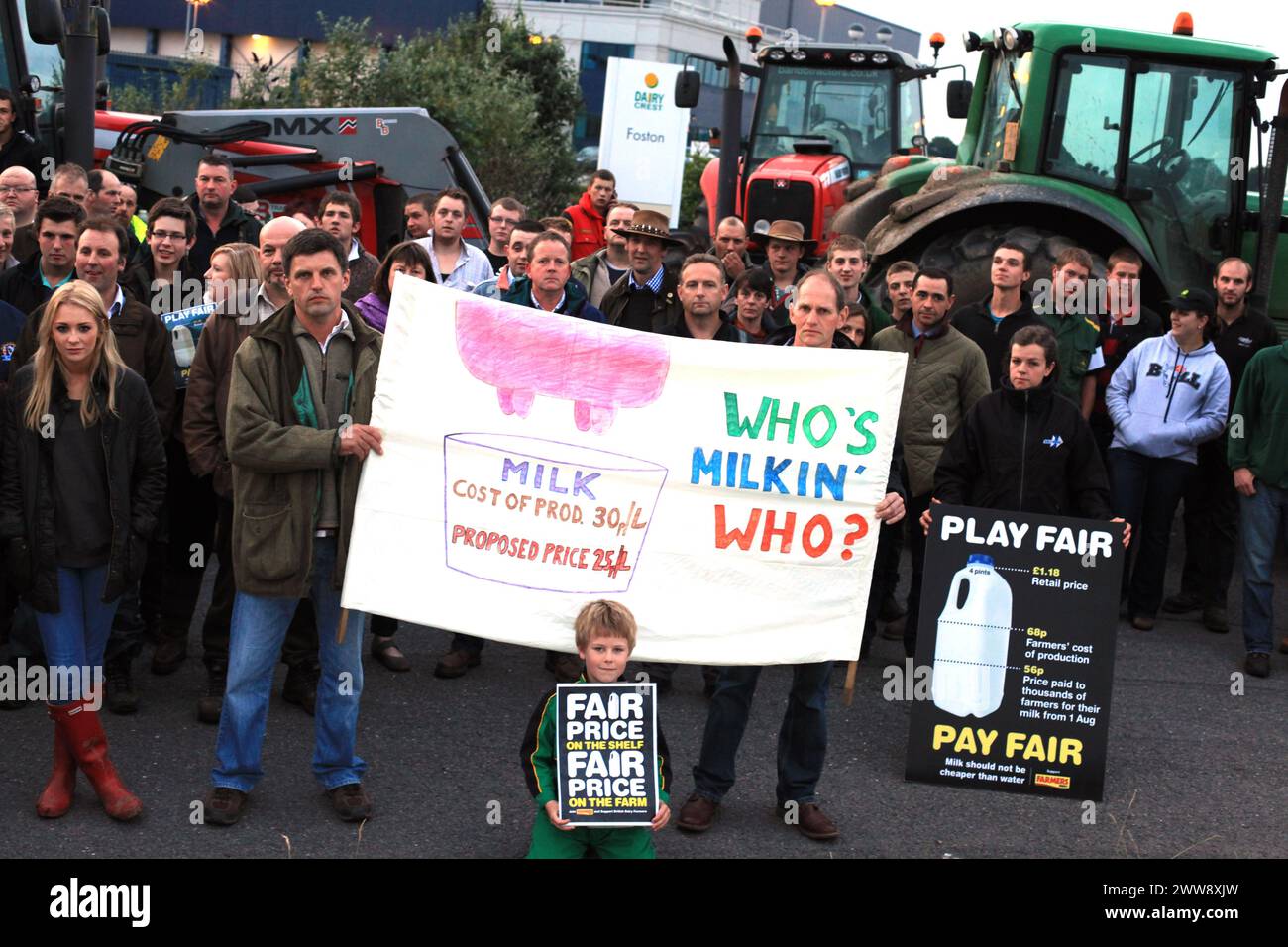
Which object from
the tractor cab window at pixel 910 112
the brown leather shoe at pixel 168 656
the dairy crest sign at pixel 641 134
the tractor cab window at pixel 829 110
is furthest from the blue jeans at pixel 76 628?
the dairy crest sign at pixel 641 134

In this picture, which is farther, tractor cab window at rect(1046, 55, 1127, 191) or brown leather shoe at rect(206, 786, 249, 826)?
tractor cab window at rect(1046, 55, 1127, 191)

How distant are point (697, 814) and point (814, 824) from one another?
1.41 ft

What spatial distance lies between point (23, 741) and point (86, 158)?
498 centimetres

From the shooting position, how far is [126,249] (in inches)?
302

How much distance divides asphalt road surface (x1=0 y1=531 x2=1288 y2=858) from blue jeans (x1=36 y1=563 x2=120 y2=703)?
1.61 feet

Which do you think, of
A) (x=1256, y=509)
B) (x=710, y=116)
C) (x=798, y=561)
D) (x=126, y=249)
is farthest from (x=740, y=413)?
(x=710, y=116)

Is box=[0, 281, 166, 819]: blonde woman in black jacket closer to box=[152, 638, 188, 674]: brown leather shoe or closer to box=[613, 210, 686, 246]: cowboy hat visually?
box=[152, 638, 188, 674]: brown leather shoe

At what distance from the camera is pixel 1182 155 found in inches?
444

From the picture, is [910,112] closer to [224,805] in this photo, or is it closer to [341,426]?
[341,426]

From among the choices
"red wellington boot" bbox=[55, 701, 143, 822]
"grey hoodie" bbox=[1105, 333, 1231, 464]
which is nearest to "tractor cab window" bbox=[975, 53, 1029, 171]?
"grey hoodie" bbox=[1105, 333, 1231, 464]

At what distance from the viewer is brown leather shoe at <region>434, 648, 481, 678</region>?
299 inches

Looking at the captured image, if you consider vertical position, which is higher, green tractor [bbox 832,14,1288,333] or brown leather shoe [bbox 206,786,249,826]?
green tractor [bbox 832,14,1288,333]

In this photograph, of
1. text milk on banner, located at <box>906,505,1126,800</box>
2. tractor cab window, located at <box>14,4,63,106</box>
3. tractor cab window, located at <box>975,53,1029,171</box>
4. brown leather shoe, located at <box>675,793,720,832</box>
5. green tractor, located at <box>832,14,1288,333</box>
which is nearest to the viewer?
brown leather shoe, located at <box>675,793,720,832</box>

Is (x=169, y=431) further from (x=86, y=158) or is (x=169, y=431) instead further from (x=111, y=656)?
(x=86, y=158)
